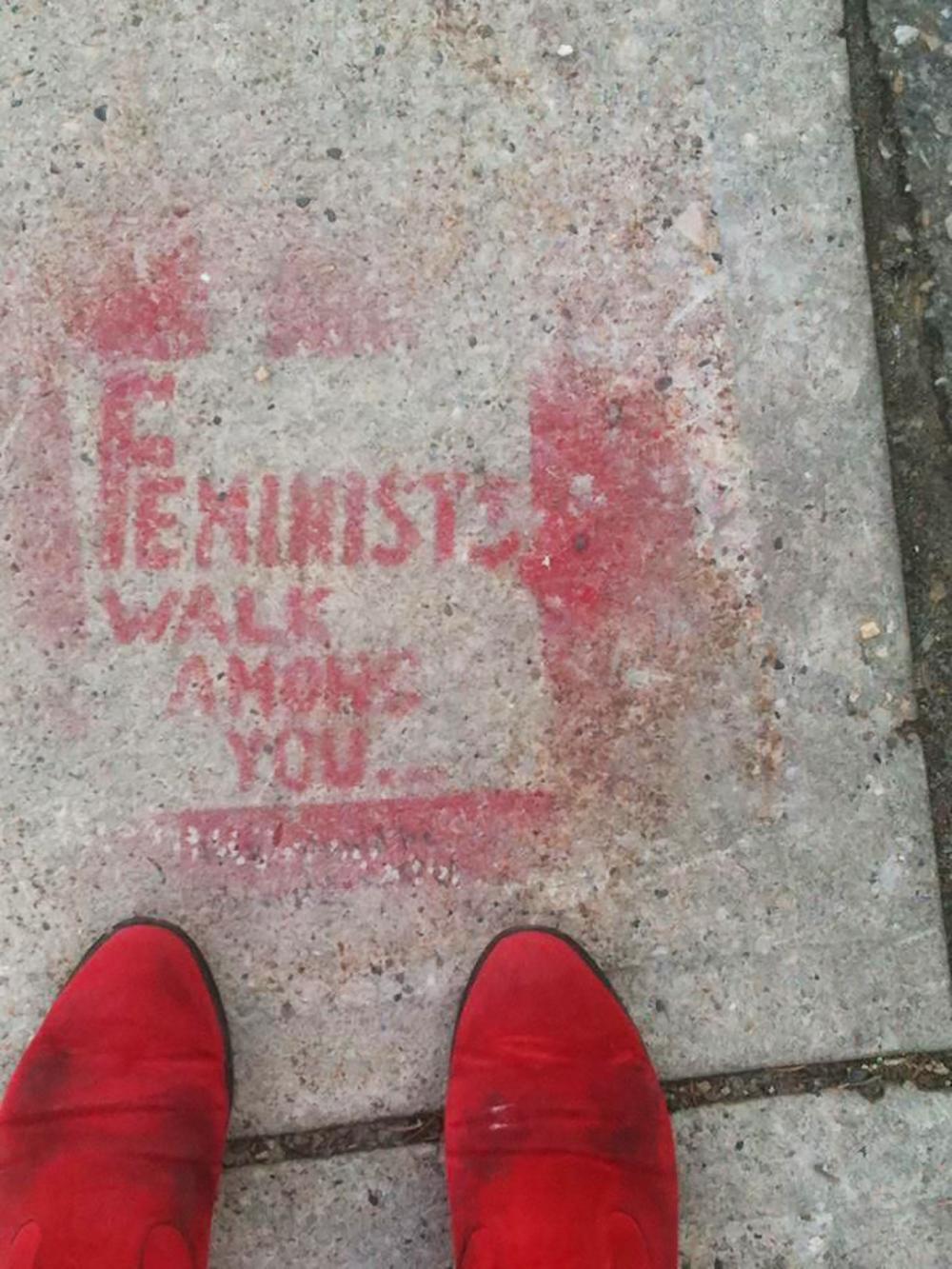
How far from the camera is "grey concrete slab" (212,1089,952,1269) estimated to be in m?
1.66

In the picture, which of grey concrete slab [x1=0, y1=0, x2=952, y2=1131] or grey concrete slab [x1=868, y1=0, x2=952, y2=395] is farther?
grey concrete slab [x1=868, y1=0, x2=952, y2=395]

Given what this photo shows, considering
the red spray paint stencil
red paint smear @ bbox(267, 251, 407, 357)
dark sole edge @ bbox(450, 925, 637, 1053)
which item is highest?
red paint smear @ bbox(267, 251, 407, 357)

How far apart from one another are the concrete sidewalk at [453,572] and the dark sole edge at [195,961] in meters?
0.02

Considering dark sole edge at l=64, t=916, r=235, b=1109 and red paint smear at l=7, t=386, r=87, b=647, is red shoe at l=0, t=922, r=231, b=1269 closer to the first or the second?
dark sole edge at l=64, t=916, r=235, b=1109

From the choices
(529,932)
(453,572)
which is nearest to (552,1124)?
(529,932)

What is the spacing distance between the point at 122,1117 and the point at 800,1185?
107cm

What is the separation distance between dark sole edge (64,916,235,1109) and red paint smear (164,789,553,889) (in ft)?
0.34

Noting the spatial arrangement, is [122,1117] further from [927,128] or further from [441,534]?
[927,128]

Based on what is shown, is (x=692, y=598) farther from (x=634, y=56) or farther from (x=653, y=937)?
(x=634, y=56)

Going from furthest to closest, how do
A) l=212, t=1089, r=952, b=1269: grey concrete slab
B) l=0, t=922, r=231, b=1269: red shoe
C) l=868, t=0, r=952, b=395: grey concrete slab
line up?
1. l=868, t=0, r=952, b=395: grey concrete slab
2. l=212, t=1089, r=952, b=1269: grey concrete slab
3. l=0, t=922, r=231, b=1269: red shoe

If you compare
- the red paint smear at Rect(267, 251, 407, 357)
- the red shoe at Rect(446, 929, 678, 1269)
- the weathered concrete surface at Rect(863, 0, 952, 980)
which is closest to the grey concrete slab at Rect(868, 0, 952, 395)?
the weathered concrete surface at Rect(863, 0, 952, 980)

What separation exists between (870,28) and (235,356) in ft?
4.00

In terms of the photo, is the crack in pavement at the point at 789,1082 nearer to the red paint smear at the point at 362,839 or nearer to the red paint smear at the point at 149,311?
the red paint smear at the point at 362,839

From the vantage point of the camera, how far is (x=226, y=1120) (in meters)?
1.64
